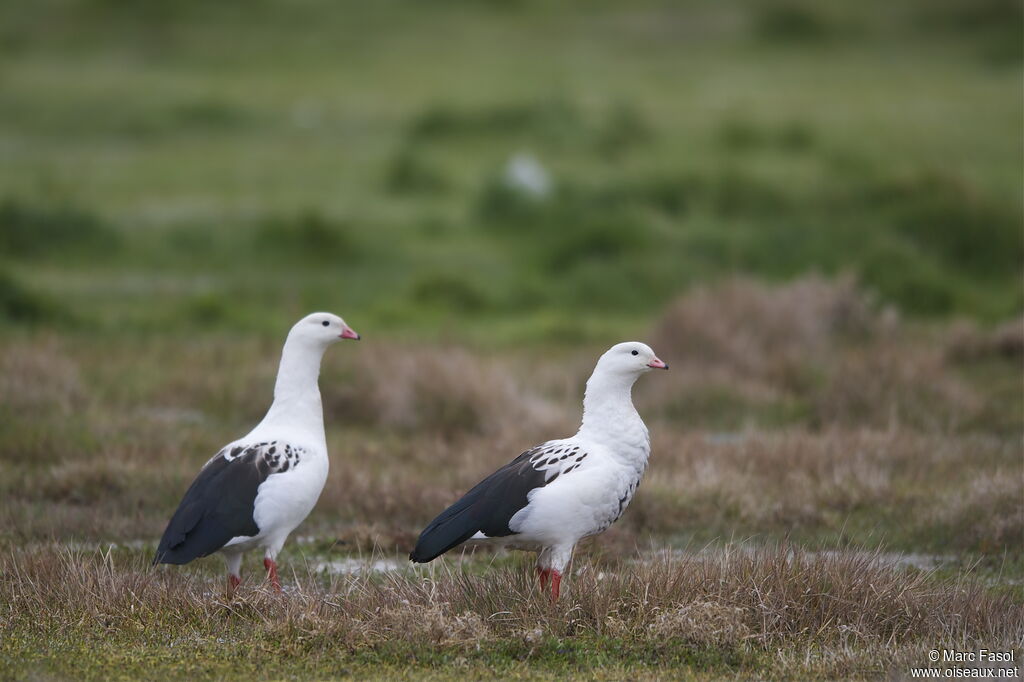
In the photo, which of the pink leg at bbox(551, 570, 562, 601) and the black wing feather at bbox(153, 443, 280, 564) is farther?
the black wing feather at bbox(153, 443, 280, 564)

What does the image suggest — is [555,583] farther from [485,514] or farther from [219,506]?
[219,506]

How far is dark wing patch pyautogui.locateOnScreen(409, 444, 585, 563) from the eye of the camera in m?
7.11

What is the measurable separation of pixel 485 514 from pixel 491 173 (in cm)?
1663

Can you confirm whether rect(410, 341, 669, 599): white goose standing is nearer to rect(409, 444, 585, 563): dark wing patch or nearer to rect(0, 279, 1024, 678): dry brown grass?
rect(409, 444, 585, 563): dark wing patch

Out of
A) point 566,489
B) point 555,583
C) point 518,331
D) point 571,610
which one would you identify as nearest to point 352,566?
point 555,583

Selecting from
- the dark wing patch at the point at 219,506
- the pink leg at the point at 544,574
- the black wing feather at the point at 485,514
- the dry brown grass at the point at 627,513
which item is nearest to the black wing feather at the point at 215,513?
the dark wing patch at the point at 219,506

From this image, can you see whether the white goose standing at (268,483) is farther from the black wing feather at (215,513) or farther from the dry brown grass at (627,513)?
the dry brown grass at (627,513)

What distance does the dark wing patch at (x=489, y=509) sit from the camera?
7.11 meters

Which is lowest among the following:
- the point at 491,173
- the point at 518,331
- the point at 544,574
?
the point at 518,331

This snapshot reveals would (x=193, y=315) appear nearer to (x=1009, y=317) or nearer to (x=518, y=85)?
(x=1009, y=317)

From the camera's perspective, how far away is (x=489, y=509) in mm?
7129

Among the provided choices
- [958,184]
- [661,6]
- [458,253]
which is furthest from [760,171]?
[661,6]

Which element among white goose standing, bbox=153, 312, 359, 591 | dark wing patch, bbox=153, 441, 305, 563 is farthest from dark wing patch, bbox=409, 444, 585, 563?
dark wing patch, bbox=153, 441, 305, 563

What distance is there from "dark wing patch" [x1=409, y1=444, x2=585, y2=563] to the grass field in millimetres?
202
